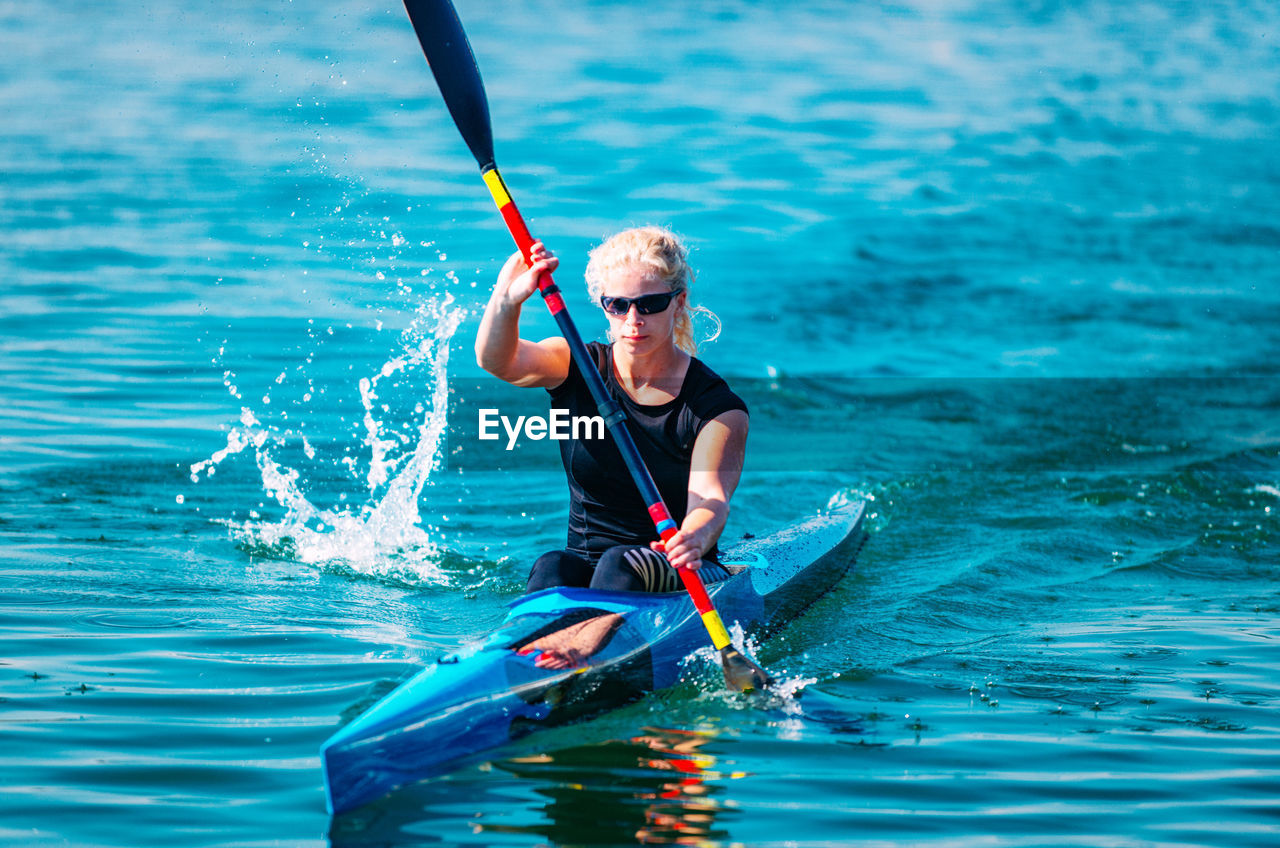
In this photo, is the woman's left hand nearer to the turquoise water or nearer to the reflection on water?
the turquoise water

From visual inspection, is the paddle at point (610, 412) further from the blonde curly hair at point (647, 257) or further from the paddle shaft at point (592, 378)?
the blonde curly hair at point (647, 257)

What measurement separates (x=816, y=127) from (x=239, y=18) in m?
9.49

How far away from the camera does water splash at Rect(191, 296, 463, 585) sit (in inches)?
218

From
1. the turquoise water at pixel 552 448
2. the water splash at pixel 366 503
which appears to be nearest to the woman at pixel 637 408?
the turquoise water at pixel 552 448

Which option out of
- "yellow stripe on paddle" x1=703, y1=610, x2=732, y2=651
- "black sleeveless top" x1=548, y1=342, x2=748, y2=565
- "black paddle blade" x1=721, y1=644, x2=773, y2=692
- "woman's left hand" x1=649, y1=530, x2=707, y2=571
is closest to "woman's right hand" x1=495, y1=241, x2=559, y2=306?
"black sleeveless top" x1=548, y1=342, x2=748, y2=565

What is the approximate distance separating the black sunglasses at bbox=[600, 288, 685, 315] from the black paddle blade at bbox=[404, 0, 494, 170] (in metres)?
0.68

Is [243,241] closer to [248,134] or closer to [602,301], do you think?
[248,134]

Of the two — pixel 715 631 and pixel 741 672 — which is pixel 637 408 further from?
pixel 741 672

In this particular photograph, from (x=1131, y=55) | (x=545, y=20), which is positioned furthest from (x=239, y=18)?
(x=1131, y=55)

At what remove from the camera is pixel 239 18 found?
67.9ft

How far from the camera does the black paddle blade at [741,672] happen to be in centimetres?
392

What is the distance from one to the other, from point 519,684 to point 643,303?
1.24m

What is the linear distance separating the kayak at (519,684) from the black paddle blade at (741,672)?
0.15 metres

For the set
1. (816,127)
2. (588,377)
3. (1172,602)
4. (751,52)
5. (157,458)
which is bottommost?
(1172,602)
